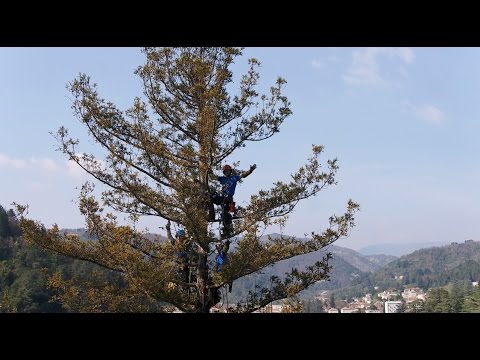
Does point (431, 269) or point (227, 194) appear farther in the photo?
point (431, 269)

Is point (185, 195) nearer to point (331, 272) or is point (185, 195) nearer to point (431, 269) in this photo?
point (331, 272)

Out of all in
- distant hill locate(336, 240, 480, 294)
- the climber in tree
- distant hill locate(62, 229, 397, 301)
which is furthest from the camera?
distant hill locate(336, 240, 480, 294)

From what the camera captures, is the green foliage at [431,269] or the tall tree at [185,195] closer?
the tall tree at [185,195]

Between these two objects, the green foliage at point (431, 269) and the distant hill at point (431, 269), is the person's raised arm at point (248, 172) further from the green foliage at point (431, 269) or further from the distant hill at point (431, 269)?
the green foliage at point (431, 269)

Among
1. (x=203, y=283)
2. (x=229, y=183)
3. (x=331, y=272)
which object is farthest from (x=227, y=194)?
(x=331, y=272)

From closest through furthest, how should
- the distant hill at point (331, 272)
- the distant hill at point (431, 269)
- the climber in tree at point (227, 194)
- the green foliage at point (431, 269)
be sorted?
the climber in tree at point (227, 194) → the distant hill at point (331, 272) → the distant hill at point (431, 269) → the green foliage at point (431, 269)

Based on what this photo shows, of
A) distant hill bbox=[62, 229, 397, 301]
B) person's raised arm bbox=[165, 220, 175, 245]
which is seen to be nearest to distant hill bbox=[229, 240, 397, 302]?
distant hill bbox=[62, 229, 397, 301]

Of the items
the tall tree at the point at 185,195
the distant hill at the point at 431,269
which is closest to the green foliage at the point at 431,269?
the distant hill at the point at 431,269

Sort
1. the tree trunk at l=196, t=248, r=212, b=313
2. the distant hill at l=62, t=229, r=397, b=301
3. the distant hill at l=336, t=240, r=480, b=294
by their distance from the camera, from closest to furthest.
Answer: the tree trunk at l=196, t=248, r=212, b=313 < the distant hill at l=62, t=229, r=397, b=301 < the distant hill at l=336, t=240, r=480, b=294

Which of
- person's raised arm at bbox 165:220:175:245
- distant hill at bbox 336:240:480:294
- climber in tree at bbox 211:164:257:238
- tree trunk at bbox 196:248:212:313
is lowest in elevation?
tree trunk at bbox 196:248:212:313

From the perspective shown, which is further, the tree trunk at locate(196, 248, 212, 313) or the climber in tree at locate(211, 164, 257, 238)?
the tree trunk at locate(196, 248, 212, 313)

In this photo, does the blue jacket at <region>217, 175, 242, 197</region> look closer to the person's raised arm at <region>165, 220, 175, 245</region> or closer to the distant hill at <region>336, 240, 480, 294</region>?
the person's raised arm at <region>165, 220, 175, 245</region>

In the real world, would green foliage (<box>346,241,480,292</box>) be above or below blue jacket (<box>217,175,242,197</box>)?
above
